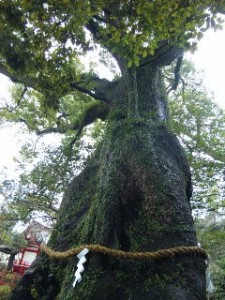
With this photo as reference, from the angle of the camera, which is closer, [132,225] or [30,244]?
[132,225]

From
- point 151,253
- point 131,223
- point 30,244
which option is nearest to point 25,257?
point 30,244

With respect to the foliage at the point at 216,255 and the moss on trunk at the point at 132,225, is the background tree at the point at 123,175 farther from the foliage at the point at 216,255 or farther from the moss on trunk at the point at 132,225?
the foliage at the point at 216,255

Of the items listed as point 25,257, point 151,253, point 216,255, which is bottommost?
point 151,253

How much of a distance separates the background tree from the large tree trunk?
0.01 meters

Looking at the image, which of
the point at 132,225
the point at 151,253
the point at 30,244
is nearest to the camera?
the point at 151,253

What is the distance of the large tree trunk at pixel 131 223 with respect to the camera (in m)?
2.73

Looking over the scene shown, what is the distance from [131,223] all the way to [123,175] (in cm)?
67

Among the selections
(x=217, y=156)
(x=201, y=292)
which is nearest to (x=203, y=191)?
(x=217, y=156)

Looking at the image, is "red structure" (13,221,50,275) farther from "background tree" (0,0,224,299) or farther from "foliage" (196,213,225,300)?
"background tree" (0,0,224,299)

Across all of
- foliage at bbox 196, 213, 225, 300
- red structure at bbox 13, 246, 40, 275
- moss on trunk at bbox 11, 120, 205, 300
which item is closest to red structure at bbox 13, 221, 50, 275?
red structure at bbox 13, 246, 40, 275

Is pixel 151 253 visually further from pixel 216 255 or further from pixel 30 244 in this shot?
pixel 30 244

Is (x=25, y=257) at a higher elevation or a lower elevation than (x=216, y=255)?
lower

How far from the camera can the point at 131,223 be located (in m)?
3.42

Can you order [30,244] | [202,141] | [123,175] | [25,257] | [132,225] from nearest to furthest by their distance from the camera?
1. [132,225]
2. [123,175]
3. [202,141]
4. [30,244]
5. [25,257]
